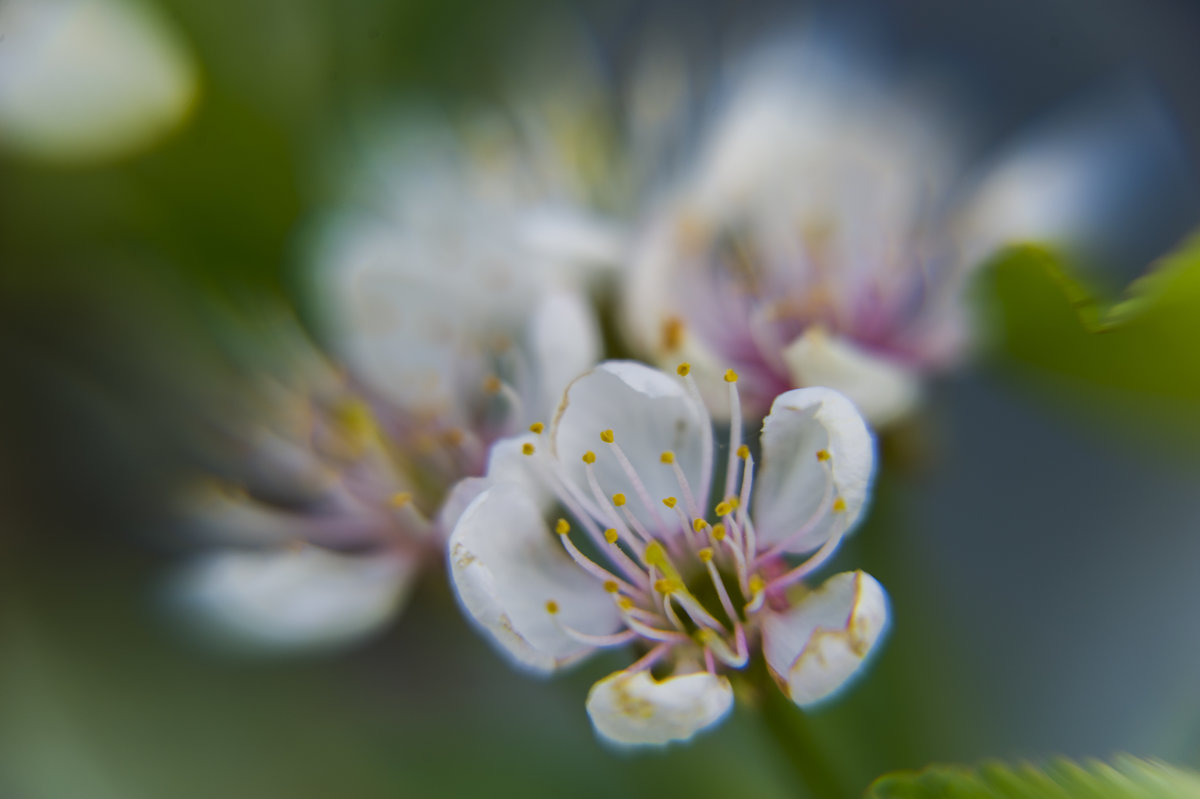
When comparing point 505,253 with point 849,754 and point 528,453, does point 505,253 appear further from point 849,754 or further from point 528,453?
point 849,754

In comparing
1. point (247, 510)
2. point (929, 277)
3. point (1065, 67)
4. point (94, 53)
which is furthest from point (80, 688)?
point (1065, 67)

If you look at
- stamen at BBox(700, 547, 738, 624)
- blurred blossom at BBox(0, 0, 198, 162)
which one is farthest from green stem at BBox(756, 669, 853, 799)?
blurred blossom at BBox(0, 0, 198, 162)

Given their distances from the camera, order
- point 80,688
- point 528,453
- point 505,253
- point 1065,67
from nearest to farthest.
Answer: point 528,453 → point 505,253 → point 80,688 → point 1065,67

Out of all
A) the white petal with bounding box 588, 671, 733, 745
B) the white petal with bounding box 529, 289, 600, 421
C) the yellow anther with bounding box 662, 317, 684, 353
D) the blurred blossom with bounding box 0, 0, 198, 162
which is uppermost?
the blurred blossom with bounding box 0, 0, 198, 162

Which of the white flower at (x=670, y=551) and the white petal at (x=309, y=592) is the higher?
the white petal at (x=309, y=592)

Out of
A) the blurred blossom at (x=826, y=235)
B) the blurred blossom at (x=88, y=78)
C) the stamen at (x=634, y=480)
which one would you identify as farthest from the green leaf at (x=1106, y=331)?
the blurred blossom at (x=88, y=78)

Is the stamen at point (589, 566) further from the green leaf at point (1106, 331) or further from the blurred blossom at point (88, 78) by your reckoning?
the blurred blossom at point (88, 78)

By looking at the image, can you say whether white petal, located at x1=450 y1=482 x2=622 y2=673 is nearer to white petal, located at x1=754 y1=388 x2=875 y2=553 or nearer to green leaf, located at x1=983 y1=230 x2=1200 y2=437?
white petal, located at x1=754 y1=388 x2=875 y2=553
